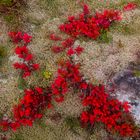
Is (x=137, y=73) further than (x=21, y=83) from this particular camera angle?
No

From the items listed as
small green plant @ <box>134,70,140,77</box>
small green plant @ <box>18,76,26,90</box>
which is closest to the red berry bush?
small green plant @ <box>18,76,26,90</box>

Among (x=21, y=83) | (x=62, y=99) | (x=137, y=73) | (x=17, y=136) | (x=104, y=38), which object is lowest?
(x=17, y=136)

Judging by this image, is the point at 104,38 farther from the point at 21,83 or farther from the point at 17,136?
the point at 17,136

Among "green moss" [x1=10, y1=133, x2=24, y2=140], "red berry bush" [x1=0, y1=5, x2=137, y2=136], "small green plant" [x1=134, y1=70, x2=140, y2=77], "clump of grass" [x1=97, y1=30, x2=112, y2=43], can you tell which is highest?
"clump of grass" [x1=97, y1=30, x2=112, y2=43]

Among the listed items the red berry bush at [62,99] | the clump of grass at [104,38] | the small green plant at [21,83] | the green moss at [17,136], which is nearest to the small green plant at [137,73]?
the red berry bush at [62,99]

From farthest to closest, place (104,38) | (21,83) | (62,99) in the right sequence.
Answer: (104,38), (21,83), (62,99)

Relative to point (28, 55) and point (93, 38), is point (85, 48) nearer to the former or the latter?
point (93, 38)

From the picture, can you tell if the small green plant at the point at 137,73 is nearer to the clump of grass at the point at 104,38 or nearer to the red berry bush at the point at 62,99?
the red berry bush at the point at 62,99

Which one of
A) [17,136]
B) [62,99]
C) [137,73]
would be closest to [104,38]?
[137,73]

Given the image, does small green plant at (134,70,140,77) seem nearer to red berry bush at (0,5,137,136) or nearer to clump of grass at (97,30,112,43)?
red berry bush at (0,5,137,136)

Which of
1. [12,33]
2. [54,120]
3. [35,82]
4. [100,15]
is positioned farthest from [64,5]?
[54,120]

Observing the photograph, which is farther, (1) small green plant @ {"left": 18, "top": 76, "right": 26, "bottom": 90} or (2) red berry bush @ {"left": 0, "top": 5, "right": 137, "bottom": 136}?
(1) small green plant @ {"left": 18, "top": 76, "right": 26, "bottom": 90}
